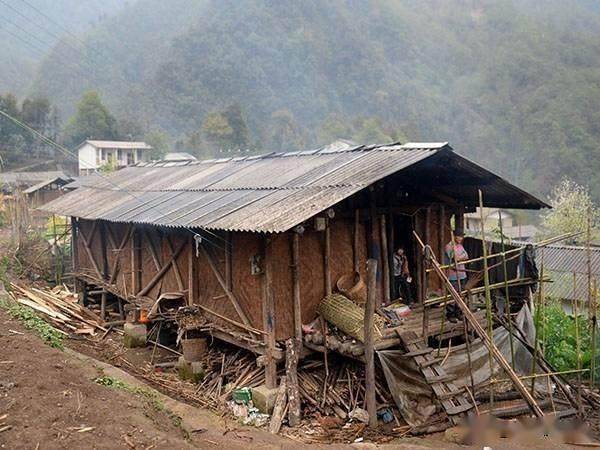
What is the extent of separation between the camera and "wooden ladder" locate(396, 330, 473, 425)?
8.98 metres

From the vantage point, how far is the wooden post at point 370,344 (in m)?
9.24

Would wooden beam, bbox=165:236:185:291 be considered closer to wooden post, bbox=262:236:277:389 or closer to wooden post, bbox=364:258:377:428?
wooden post, bbox=262:236:277:389

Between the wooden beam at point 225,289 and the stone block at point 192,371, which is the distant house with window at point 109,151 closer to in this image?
the wooden beam at point 225,289

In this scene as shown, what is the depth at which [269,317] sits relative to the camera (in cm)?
1019

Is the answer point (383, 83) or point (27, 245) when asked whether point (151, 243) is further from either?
point (383, 83)

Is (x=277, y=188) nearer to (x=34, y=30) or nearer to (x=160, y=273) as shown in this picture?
(x=160, y=273)

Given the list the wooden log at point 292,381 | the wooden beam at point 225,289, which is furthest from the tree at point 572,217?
the wooden log at point 292,381

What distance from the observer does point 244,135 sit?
5762cm

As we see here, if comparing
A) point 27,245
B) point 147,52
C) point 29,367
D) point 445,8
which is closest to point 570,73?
point 445,8

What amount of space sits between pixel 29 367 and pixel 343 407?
5301 millimetres

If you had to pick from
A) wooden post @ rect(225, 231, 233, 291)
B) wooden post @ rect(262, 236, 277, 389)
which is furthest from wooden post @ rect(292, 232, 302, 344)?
wooden post @ rect(225, 231, 233, 291)

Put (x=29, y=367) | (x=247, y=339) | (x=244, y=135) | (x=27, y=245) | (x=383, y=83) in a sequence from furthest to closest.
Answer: (x=383, y=83) < (x=244, y=135) < (x=27, y=245) < (x=247, y=339) < (x=29, y=367)

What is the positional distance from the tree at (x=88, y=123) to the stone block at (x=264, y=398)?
4979cm

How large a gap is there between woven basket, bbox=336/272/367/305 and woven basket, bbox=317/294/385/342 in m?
0.15
